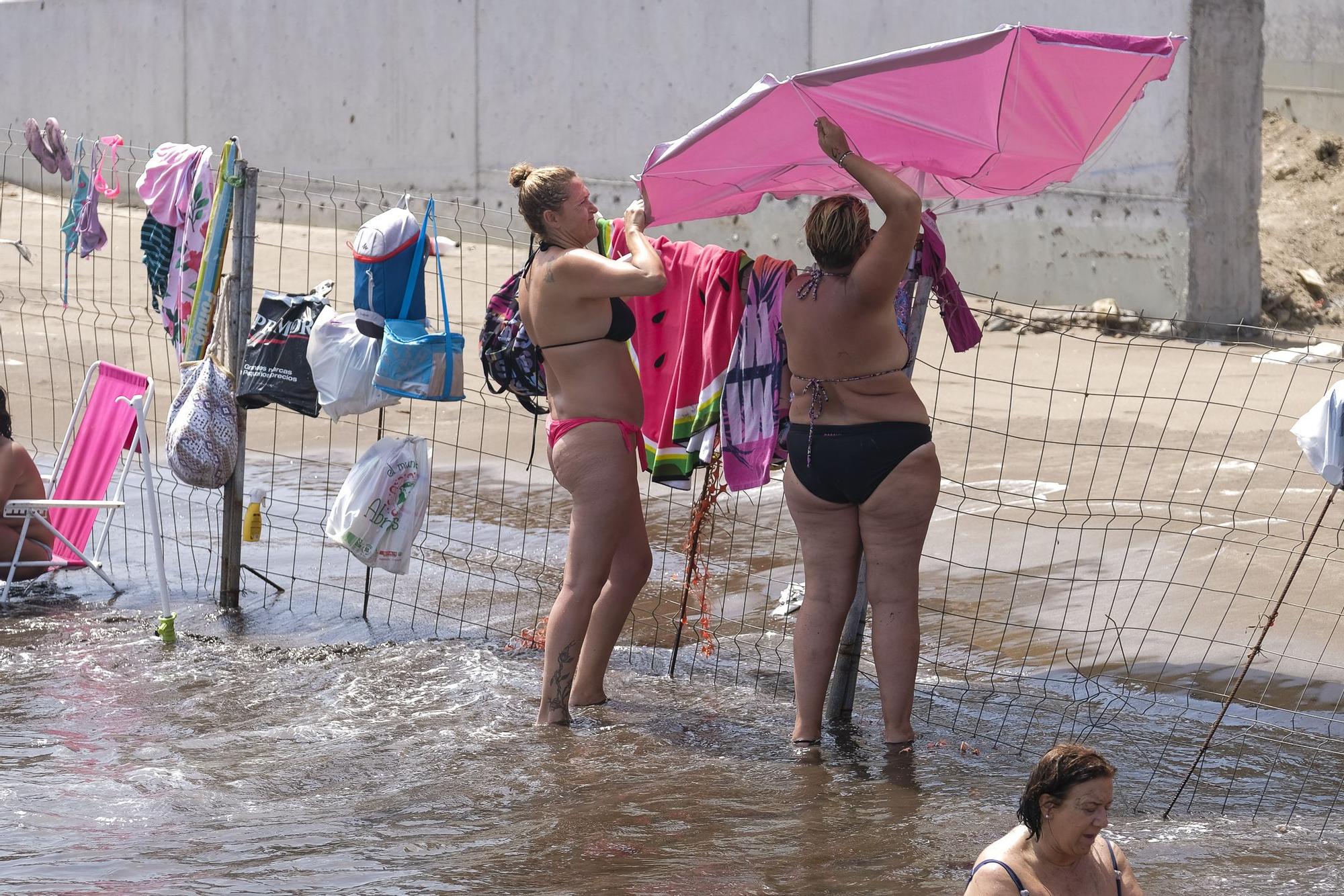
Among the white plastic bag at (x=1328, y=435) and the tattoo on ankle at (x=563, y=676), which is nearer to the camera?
the white plastic bag at (x=1328, y=435)

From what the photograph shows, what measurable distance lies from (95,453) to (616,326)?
327cm

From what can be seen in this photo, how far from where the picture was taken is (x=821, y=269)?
4531 millimetres

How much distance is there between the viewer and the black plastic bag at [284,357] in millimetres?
6074

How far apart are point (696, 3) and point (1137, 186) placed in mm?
4922

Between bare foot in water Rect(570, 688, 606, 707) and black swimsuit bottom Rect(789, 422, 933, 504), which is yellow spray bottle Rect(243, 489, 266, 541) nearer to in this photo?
bare foot in water Rect(570, 688, 606, 707)

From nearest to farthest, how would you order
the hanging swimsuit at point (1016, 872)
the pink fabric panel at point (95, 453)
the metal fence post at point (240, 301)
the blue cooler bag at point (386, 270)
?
the hanging swimsuit at point (1016, 872)
the blue cooler bag at point (386, 270)
the metal fence post at point (240, 301)
the pink fabric panel at point (95, 453)

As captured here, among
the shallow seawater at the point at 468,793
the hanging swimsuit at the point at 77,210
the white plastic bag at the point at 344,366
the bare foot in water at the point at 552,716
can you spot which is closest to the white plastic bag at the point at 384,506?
the white plastic bag at the point at 344,366

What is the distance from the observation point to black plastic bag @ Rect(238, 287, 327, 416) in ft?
19.9

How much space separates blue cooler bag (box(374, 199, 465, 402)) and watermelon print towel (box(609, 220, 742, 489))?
0.81 m

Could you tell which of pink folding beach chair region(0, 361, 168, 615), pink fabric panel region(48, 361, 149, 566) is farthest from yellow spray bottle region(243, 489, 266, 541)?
pink fabric panel region(48, 361, 149, 566)

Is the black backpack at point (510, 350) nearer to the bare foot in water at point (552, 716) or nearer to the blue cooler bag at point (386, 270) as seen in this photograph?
the blue cooler bag at point (386, 270)

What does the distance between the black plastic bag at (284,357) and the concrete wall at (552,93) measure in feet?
26.4

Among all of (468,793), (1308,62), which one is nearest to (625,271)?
(468,793)

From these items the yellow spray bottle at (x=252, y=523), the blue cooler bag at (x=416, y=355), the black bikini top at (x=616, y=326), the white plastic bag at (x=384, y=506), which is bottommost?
the yellow spray bottle at (x=252, y=523)
